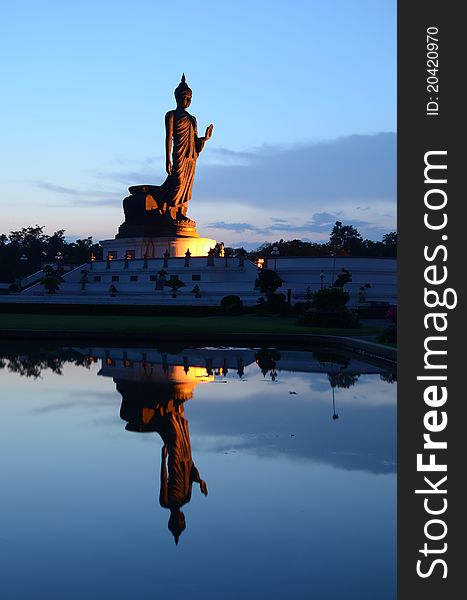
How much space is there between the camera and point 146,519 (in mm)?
6746

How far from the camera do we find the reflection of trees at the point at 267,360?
1742cm

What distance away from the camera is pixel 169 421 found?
10.9m

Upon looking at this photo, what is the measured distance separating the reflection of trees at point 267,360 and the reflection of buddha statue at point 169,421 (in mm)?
2009

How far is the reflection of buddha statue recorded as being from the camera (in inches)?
293

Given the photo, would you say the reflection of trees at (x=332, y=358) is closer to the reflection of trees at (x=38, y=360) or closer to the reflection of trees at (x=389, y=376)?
the reflection of trees at (x=389, y=376)

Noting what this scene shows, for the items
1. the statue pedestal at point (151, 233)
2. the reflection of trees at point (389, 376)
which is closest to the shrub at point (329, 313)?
the reflection of trees at point (389, 376)

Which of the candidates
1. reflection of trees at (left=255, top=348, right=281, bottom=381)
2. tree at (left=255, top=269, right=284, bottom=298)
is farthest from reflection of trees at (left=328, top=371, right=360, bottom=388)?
tree at (left=255, top=269, right=284, bottom=298)

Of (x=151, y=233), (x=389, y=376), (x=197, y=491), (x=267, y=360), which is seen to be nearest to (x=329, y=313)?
(x=267, y=360)

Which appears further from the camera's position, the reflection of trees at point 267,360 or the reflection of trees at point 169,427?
the reflection of trees at point 267,360

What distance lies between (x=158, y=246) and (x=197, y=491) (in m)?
56.0

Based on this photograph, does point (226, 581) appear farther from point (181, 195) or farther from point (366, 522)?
point (181, 195)

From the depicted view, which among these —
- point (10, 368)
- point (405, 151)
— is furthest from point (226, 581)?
point (10, 368)

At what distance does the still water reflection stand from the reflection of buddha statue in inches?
1.2

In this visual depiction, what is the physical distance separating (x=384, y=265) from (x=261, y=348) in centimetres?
2847
